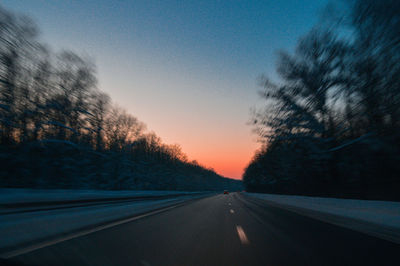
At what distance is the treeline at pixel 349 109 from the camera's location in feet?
27.8

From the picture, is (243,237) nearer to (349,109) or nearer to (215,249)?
(215,249)

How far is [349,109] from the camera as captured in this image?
34.6 ft

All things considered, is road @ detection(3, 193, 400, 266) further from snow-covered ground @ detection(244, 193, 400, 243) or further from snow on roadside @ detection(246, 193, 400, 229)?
snow on roadside @ detection(246, 193, 400, 229)


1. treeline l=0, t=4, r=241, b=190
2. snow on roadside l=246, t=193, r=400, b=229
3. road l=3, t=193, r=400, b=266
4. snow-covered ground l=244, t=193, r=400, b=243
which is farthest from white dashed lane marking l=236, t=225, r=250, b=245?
treeline l=0, t=4, r=241, b=190

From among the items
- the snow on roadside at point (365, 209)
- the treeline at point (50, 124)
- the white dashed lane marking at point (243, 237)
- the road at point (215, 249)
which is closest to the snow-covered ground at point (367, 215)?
the snow on roadside at point (365, 209)

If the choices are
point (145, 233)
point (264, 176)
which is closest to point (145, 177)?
point (264, 176)

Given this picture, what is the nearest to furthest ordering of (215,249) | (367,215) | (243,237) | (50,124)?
1. (215,249)
2. (243,237)
3. (367,215)
4. (50,124)

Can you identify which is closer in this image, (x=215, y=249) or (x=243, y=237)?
(x=215, y=249)

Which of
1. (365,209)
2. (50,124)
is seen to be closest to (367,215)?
(365,209)

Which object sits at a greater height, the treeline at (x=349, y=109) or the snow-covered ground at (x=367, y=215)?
the treeline at (x=349, y=109)

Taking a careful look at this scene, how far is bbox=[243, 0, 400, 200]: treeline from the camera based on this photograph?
8.48 m

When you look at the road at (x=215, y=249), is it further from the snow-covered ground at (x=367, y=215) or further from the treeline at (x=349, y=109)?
the treeline at (x=349, y=109)

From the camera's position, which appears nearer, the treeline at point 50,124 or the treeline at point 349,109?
the treeline at point 349,109

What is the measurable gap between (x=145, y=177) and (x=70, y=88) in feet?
122
